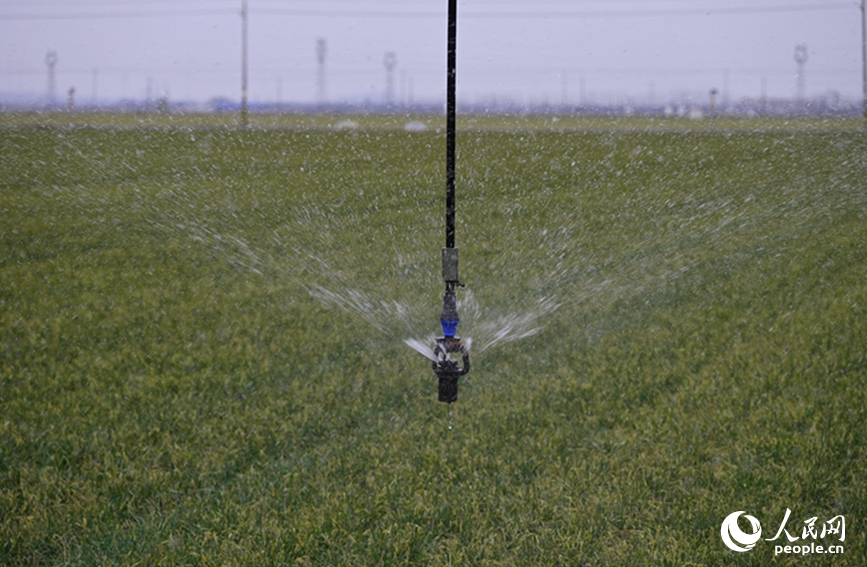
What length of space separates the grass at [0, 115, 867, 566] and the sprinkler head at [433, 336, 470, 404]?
0.28 ft

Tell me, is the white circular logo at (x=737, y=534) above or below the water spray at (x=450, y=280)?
below

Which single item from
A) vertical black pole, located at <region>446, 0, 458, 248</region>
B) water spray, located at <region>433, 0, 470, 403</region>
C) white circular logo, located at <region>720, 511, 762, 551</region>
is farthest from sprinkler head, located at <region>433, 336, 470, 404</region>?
white circular logo, located at <region>720, 511, 762, 551</region>

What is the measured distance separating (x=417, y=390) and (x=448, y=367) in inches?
18.7

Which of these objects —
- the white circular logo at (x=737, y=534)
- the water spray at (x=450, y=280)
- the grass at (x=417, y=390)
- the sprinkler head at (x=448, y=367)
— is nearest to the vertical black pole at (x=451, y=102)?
the water spray at (x=450, y=280)

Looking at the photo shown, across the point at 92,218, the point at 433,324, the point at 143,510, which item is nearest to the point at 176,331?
the point at 433,324

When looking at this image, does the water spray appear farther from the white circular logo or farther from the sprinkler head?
the white circular logo

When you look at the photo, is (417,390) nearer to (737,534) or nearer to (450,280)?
(450,280)

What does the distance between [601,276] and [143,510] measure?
5.30m

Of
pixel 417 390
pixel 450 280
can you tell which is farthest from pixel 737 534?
pixel 417 390

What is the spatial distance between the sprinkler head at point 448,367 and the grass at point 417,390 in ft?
0.28

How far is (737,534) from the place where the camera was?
112 inches

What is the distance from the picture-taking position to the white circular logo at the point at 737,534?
9.13ft

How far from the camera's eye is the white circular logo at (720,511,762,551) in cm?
278

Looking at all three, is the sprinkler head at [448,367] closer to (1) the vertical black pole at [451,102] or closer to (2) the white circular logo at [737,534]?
(1) the vertical black pole at [451,102]
